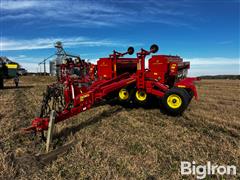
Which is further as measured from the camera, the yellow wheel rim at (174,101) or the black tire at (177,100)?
the yellow wheel rim at (174,101)

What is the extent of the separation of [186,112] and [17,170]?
5.89 meters

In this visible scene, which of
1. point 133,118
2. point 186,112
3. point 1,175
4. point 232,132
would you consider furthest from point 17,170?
point 186,112

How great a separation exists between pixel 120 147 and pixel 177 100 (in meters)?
3.17

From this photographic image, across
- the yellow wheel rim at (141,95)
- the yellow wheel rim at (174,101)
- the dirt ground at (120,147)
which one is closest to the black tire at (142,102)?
the yellow wheel rim at (141,95)

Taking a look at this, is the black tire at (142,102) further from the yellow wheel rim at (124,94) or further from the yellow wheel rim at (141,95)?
the yellow wheel rim at (124,94)

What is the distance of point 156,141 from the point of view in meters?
5.30

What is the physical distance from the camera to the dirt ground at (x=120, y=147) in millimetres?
3990

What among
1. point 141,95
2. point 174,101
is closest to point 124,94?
point 141,95

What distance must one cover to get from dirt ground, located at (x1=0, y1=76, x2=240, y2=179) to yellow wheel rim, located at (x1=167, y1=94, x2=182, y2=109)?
1.29ft

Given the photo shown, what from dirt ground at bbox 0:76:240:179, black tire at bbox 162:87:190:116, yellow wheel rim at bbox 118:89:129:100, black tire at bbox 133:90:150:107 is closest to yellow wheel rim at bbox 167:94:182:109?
black tire at bbox 162:87:190:116

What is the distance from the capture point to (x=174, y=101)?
7.57 m

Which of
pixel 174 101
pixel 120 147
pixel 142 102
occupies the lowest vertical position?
pixel 120 147

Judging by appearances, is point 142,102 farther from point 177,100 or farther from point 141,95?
point 177,100

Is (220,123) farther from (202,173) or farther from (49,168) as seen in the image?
(49,168)
